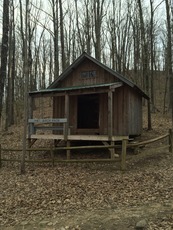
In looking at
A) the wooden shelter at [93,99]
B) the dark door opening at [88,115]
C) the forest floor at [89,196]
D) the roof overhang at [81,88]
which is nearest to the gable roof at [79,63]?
the wooden shelter at [93,99]

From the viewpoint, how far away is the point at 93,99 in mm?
17109

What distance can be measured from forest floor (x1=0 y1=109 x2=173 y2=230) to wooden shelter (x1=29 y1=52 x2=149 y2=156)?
1843 millimetres

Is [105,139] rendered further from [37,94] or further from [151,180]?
[37,94]

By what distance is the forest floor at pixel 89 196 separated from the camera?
7.09 m

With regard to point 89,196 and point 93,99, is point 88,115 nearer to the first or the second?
point 93,99

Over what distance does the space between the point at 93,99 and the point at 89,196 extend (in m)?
8.94

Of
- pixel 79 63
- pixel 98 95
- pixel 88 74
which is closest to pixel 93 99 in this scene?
pixel 98 95

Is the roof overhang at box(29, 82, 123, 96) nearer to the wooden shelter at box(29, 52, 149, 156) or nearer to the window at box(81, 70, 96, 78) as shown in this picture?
the wooden shelter at box(29, 52, 149, 156)

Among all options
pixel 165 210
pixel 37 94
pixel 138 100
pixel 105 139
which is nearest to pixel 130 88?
pixel 138 100

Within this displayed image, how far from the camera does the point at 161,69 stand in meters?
52.8

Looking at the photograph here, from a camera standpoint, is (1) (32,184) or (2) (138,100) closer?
(1) (32,184)

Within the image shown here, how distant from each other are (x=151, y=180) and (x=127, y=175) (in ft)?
3.33

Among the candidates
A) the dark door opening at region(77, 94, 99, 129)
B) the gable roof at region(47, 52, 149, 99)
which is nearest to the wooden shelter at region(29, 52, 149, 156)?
the gable roof at region(47, 52, 149, 99)

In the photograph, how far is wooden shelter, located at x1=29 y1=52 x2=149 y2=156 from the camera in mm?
13891
